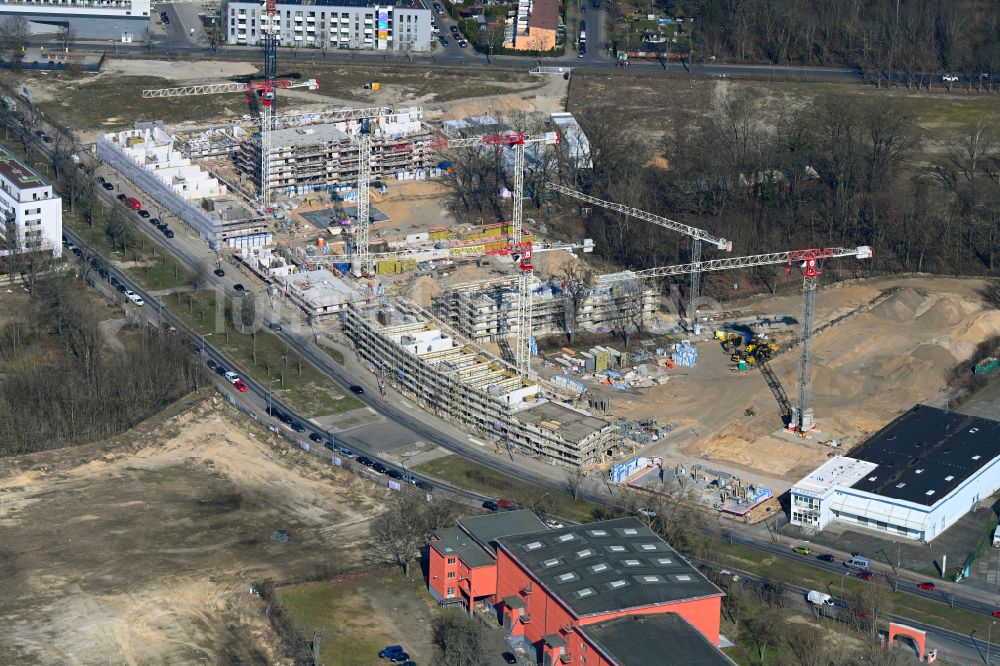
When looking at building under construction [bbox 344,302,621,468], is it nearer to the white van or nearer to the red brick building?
the red brick building

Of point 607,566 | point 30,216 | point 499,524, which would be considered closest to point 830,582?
point 607,566

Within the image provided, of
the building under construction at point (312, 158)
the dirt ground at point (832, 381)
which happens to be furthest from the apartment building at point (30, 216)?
the dirt ground at point (832, 381)

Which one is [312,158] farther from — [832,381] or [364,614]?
[364,614]

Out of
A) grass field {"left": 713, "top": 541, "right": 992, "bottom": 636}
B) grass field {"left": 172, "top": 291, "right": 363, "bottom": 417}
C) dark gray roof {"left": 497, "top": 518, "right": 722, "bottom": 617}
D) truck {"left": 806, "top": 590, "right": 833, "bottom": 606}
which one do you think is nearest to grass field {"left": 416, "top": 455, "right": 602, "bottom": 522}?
grass field {"left": 713, "top": 541, "right": 992, "bottom": 636}

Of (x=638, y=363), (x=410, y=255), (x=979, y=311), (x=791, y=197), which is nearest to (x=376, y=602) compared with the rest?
(x=638, y=363)

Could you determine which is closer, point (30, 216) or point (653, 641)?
point (653, 641)

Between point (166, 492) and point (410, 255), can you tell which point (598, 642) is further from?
point (410, 255)

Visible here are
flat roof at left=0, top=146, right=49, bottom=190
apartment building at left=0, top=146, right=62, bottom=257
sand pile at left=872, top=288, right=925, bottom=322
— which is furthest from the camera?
flat roof at left=0, top=146, right=49, bottom=190
